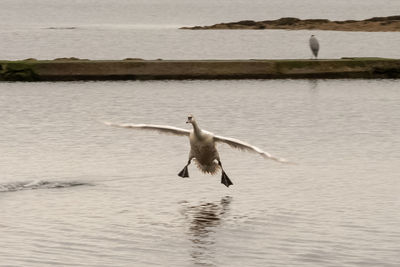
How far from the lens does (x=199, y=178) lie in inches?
936

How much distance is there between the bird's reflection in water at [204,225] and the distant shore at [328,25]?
344 ft

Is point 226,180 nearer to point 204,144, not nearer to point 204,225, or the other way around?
point 204,144

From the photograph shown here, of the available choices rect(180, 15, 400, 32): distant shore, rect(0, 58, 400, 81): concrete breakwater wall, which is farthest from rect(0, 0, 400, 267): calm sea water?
rect(180, 15, 400, 32): distant shore

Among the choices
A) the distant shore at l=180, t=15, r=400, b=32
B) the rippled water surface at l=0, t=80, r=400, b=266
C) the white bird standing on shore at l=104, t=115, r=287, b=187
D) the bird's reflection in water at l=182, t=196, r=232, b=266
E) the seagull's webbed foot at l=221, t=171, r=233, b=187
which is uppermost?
the distant shore at l=180, t=15, r=400, b=32

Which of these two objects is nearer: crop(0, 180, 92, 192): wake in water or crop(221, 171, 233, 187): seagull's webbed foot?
crop(221, 171, 233, 187): seagull's webbed foot

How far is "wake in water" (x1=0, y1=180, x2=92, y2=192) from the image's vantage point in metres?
22.2

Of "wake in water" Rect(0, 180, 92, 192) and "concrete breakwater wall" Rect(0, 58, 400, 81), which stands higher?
"concrete breakwater wall" Rect(0, 58, 400, 81)

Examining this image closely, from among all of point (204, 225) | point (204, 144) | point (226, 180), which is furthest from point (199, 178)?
point (204, 225)

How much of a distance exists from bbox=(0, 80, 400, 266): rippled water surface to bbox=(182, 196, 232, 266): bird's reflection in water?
0.02 metres

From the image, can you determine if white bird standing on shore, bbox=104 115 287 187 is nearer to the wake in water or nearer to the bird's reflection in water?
the bird's reflection in water

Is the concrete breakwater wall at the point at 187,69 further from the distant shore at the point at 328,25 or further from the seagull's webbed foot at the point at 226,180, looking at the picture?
the distant shore at the point at 328,25

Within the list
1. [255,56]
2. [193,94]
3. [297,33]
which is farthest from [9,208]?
[297,33]

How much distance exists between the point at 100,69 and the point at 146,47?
62065mm

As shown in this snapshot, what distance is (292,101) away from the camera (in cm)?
4075
